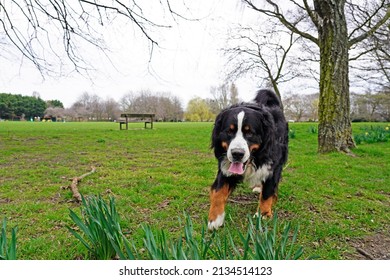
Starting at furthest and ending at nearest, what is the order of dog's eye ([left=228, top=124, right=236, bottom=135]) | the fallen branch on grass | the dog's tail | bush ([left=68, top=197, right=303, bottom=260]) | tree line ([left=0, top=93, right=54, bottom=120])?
tree line ([left=0, top=93, right=54, bottom=120]) → the dog's tail → the fallen branch on grass → dog's eye ([left=228, top=124, right=236, bottom=135]) → bush ([left=68, top=197, right=303, bottom=260])

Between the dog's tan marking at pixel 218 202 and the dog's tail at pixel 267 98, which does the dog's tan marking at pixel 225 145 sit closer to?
the dog's tan marking at pixel 218 202

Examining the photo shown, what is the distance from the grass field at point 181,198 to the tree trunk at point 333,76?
0.53 metres

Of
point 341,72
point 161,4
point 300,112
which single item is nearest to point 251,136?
point 161,4

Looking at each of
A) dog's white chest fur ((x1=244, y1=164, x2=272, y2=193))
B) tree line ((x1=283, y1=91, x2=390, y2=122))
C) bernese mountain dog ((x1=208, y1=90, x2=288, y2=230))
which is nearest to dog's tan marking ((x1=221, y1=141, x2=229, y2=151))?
bernese mountain dog ((x1=208, y1=90, x2=288, y2=230))

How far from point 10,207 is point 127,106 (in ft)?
93.9

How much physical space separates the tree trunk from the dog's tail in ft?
10.1

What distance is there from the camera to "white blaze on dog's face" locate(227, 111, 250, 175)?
2.29 metres

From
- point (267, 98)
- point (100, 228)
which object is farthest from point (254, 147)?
point (100, 228)

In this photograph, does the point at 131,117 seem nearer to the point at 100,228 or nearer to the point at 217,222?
the point at 217,222

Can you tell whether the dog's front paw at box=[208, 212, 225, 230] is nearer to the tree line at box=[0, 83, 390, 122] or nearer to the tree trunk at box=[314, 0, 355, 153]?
the tree trunk at box=[314, 0, 355, 153]

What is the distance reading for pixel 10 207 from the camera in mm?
2885

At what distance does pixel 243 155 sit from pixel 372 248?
1213 mm

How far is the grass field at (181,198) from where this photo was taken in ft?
7.25
